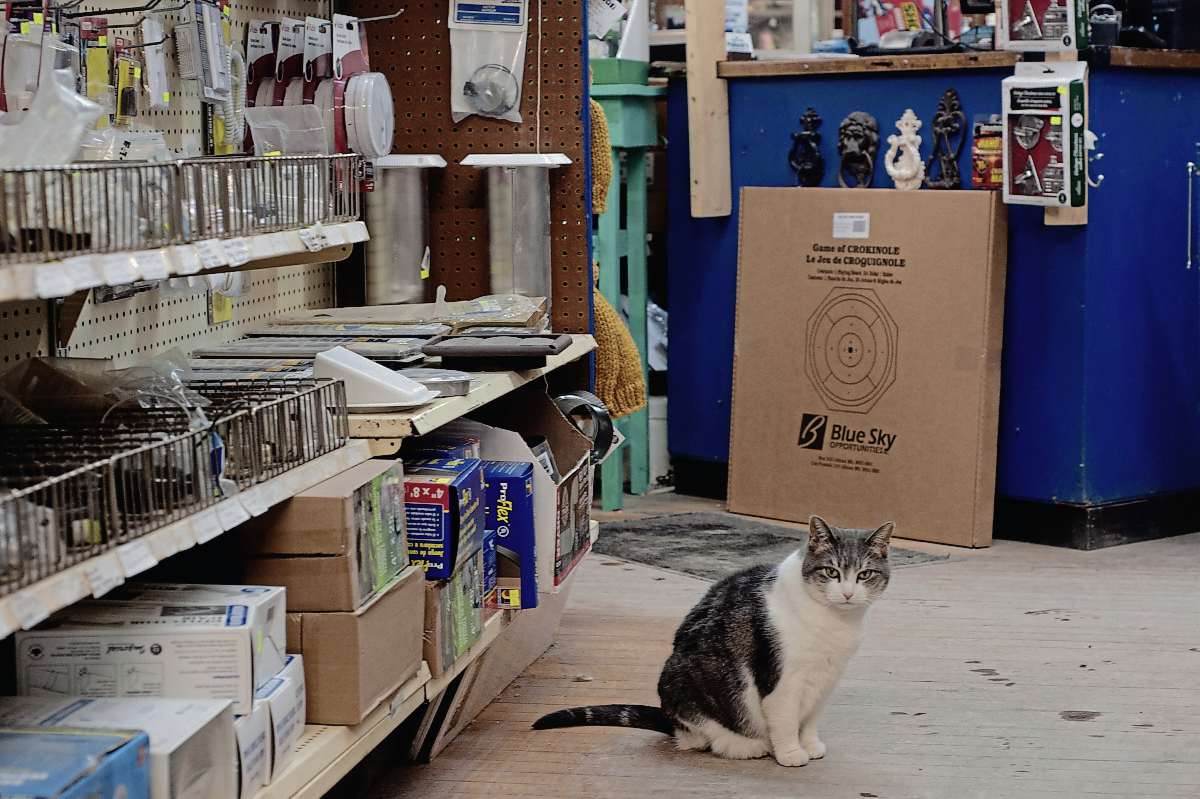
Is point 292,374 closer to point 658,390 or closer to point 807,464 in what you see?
point 807,464

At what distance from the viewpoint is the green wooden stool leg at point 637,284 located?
538 cm

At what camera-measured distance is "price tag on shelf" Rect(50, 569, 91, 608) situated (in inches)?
63.0

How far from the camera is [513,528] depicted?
298 centimetres

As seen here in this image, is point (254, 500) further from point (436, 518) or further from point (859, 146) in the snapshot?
point (859, 146)

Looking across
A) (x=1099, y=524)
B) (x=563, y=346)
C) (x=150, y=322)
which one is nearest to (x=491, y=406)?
(x=563, y=346)

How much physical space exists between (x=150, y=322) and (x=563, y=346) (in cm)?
82

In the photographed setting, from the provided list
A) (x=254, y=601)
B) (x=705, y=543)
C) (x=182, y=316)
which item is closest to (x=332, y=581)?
(x=254, y=601)

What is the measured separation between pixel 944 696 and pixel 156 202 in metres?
2.15

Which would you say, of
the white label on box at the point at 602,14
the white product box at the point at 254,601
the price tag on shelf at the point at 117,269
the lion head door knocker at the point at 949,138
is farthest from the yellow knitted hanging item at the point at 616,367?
the price tag on shelf at the point at 117,269

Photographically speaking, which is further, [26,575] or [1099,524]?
[1099,524]

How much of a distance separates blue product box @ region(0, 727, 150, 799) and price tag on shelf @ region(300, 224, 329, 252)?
2.67 ft

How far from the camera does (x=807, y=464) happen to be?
16.5 feet

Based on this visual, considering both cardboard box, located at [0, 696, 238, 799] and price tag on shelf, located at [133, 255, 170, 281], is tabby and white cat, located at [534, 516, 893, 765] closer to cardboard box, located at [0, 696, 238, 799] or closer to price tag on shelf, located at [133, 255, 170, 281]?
cardboard box, located at [0, 696, 238, 799]

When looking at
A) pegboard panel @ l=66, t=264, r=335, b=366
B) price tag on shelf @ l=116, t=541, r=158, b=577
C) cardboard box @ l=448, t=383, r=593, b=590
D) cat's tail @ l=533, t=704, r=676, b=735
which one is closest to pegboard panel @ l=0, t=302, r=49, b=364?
pegboard panel @ l=66, t=264, r=335, b=366
